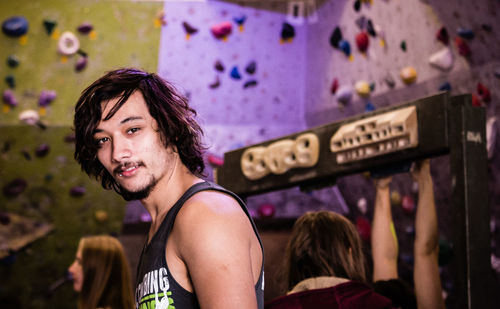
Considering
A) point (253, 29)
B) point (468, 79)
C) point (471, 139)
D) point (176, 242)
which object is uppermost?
point (253, 29)

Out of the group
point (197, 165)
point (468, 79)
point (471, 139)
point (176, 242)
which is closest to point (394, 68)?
point (468, 79)

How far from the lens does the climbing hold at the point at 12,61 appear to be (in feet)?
12.8

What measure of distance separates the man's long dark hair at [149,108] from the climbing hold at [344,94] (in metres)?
2.57

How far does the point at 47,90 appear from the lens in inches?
156

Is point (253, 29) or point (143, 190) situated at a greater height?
point (253, 29)

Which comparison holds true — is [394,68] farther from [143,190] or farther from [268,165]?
[143,190]

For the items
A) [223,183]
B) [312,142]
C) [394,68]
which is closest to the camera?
[312,142]

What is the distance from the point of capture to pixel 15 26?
3.86m

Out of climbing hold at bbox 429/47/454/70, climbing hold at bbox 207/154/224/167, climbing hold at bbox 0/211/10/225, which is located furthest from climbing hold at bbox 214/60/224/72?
climbing hold at bbox 0/211/10/225

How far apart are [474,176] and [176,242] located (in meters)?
1.22

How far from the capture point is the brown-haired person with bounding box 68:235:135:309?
279cm

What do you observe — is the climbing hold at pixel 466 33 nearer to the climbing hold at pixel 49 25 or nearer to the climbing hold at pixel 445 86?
the climbing hold at pixel 445 86

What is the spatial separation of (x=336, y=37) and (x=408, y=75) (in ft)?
2.56

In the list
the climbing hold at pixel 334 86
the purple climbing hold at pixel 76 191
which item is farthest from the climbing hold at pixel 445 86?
the purple climbing hold at pixel 76 191
